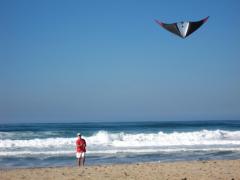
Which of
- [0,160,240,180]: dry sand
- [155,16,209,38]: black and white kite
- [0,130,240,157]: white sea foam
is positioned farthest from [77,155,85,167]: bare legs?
[155,16,209,38]: black and white kite

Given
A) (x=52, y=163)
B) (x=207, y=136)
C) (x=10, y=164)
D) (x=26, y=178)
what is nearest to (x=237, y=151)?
(x=52, y=163)

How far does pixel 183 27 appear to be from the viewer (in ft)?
31.6

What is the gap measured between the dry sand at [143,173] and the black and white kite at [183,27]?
12.7 ft

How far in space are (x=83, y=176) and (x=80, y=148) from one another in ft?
12.4

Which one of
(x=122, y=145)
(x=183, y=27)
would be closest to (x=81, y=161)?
(x=183, y=27)

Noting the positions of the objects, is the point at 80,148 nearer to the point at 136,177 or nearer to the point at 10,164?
the point at 10,164

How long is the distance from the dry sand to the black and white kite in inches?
152

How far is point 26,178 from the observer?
11492 mm

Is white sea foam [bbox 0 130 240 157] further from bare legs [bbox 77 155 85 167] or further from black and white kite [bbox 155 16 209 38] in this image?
black and white kite [bbox 155 16 209 38]

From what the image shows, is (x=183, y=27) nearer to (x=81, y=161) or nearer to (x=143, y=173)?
(x=143, y=173)

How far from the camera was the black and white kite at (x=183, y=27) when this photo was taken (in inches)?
377

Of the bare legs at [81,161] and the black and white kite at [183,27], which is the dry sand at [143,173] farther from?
the black and white kite at [183,27]

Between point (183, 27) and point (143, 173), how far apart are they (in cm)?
463

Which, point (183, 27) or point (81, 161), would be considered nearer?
point (183, 27)
